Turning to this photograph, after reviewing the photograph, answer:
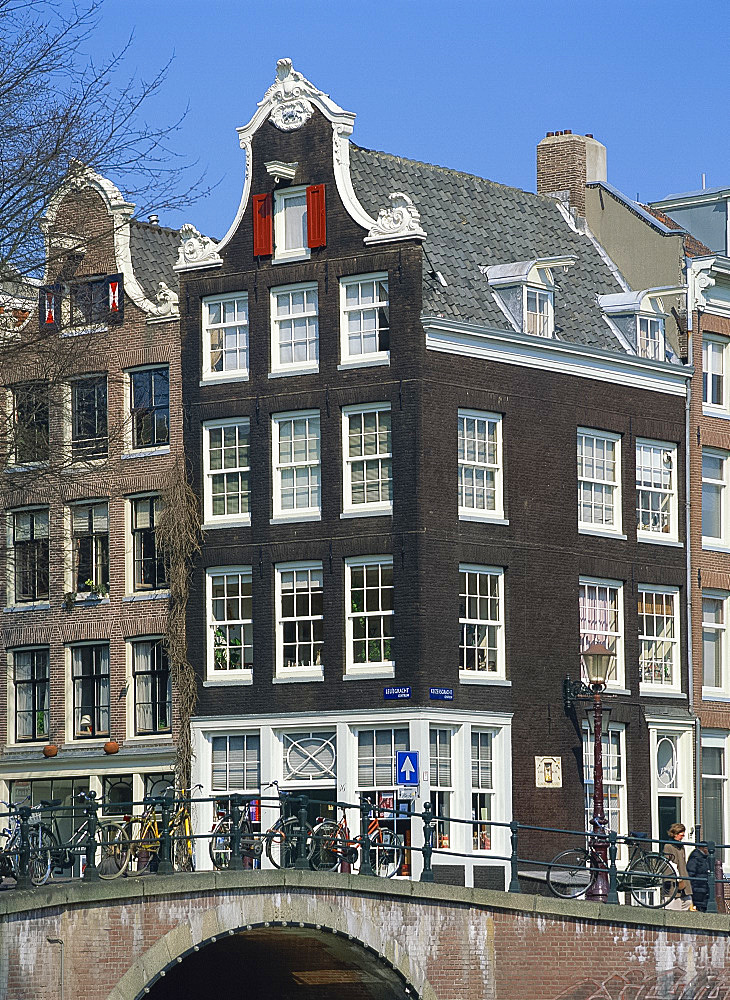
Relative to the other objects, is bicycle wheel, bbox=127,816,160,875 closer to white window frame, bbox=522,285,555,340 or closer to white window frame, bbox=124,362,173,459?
white window frame, bbox=124,362,173,459

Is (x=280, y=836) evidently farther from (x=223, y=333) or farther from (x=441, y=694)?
(x=223, y=333)

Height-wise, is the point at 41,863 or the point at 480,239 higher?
the point at 480,239

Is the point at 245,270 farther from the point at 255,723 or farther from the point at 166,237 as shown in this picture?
the point at 255,723

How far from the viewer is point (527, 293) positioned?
41.3 metres

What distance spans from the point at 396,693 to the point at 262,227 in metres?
9.19

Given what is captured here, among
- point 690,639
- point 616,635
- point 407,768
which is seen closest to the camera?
point 407,768

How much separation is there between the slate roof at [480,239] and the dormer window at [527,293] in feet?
0.71

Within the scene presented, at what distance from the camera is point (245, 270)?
41312mm

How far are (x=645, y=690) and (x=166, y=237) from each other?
13.6 meters

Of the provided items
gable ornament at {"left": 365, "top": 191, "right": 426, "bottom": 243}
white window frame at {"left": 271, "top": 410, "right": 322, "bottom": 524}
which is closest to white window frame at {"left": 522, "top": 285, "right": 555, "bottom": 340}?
gable ornament at {"left": 365, "top": 191, "right": 426, "bottom": 243}

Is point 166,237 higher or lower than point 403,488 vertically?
higher

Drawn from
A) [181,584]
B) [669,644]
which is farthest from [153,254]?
[669,644]

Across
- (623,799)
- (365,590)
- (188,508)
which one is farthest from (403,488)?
(623,799)

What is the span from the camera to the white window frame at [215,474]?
41.0 metres
